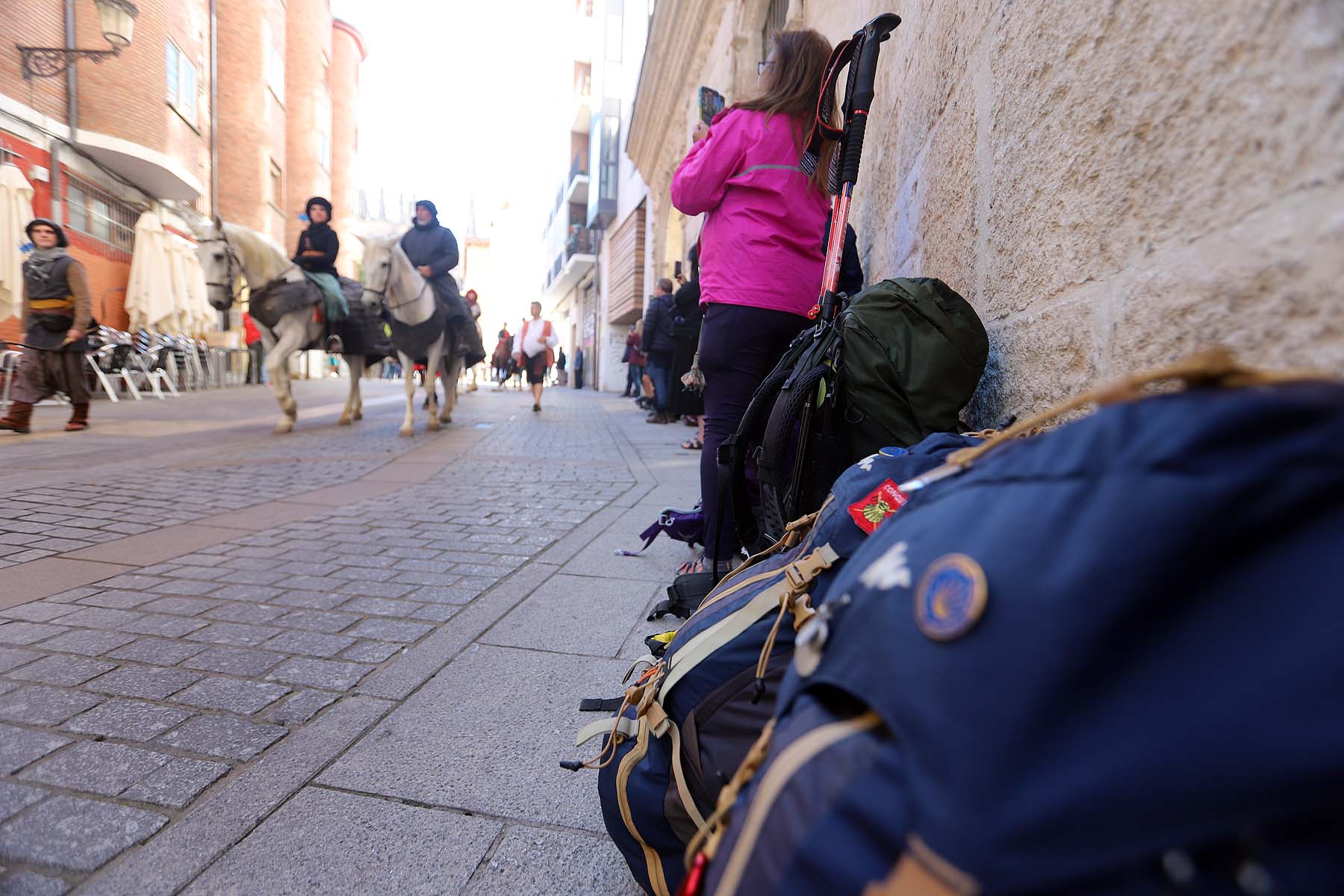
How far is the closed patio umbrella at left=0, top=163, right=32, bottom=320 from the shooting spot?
1035 centimetres

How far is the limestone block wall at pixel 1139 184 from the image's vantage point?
910 millimetres

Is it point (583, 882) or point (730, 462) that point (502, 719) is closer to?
point (583, 882)

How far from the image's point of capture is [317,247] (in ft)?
27.6

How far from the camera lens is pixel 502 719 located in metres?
1.82

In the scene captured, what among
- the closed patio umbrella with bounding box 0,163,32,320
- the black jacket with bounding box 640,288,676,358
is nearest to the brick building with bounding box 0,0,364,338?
the closed patio umbrella with bounding box 0,163,32,320

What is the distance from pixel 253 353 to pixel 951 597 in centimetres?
2371

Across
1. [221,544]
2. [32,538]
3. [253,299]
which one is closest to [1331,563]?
[221,544]

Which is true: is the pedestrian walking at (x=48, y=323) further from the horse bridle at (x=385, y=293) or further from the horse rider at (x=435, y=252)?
the horse rider at (x=435, y=252)

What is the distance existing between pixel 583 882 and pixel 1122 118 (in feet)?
5.54

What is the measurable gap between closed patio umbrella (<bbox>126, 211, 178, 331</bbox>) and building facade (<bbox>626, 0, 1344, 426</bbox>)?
15.7m

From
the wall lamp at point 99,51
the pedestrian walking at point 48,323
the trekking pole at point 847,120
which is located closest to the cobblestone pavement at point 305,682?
the trekking pole at point 847,120

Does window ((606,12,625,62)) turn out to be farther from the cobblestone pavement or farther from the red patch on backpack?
the red patch on backpack

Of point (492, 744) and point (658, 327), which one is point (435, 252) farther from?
point (492, 744)

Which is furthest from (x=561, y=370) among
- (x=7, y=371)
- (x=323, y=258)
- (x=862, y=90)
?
(x=862, y=90)
